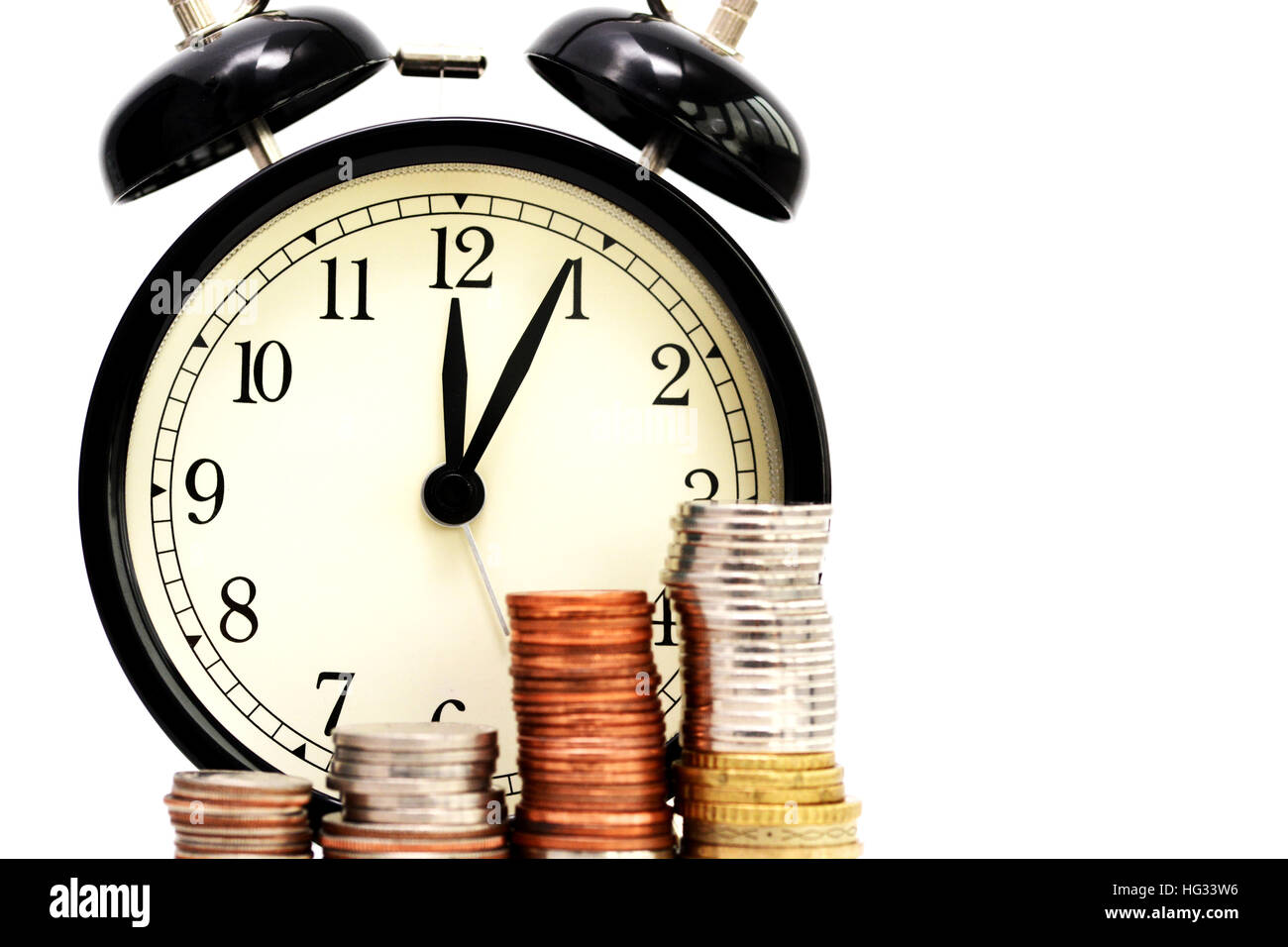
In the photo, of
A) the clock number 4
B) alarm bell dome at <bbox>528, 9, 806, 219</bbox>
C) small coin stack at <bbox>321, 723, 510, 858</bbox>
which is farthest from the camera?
the clock number 4

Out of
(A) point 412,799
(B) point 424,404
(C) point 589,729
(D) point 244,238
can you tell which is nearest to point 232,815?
(A) point 412,799

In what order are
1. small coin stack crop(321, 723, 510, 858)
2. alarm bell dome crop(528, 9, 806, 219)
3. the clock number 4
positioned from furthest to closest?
1. the clock number 4
2. alarm bell dome crop(528, 9, 806, 219)
3. small coin stack crop(321, 723, 510, 858)

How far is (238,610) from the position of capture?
1633 mm

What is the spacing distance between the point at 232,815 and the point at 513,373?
0.56 meters

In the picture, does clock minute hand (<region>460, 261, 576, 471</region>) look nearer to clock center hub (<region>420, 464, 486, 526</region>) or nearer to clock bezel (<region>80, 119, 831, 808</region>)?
clock center hub (<region>420, 464, 486, 526</region>)

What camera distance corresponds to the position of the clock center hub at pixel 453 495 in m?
1.62

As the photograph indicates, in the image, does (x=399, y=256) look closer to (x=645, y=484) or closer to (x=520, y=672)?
(x=645, y=484)

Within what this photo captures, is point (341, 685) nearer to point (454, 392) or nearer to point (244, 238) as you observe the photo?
point (454, 392)

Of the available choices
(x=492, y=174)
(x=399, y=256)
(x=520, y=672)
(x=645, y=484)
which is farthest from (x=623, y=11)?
(x=520, y=672)

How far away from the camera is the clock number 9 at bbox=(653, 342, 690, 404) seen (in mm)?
1662

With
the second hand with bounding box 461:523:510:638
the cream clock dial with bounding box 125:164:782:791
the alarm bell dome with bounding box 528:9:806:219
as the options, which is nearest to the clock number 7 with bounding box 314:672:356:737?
the cream clock dial with bounding box 125:164:782:791

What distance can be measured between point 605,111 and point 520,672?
65 cm

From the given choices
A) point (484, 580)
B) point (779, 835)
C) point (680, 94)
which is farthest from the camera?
point (484, 580)

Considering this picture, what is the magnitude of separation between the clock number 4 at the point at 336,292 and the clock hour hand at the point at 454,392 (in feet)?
0.31
